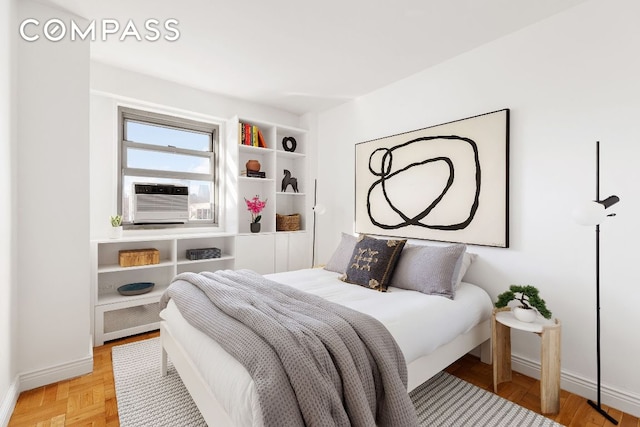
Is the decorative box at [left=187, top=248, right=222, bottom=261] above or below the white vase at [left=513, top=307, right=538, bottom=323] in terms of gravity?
above

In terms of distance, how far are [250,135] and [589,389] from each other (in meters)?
3.67

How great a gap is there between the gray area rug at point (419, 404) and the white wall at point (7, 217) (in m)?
0.56

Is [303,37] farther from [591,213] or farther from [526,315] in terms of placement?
[526,315]

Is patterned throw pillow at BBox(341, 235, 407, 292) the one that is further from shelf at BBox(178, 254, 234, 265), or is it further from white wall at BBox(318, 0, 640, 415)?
shelf at BBox(178, 254, 234, 265)

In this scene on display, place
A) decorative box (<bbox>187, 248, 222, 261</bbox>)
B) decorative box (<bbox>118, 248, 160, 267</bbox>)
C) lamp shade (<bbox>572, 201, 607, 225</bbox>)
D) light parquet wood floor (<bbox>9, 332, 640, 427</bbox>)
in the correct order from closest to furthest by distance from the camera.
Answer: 1. lamp shade (<bbox>572, 201, 607, 225</bbox>)
2. light parquet wood floor (<bbox>9, 332, 640, 427</bbox>)
3. decorative box (<bbox>118, 248, 160, 267</bbox>)
4. decorative box (<bbox>187, 248, 222, 261</bbox>)

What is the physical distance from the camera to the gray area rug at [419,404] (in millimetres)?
1692

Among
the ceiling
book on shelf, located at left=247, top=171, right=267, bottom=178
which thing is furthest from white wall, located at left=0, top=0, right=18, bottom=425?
book on shelf, located at left=247, top=171, right=267, bottom=178

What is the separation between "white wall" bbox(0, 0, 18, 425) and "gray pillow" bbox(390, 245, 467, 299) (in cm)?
248

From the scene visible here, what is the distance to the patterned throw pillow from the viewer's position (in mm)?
2332

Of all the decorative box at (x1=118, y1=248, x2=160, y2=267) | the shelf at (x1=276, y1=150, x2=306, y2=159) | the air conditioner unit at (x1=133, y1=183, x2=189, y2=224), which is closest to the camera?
the decorative box at (x1=118, y1=248, x2=160, y2=267)

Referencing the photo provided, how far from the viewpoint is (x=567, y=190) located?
2021 millimetres

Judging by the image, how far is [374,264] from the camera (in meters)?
2.40

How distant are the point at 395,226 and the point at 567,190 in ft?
4.52

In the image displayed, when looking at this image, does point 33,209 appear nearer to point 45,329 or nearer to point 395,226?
→ point 45,329
